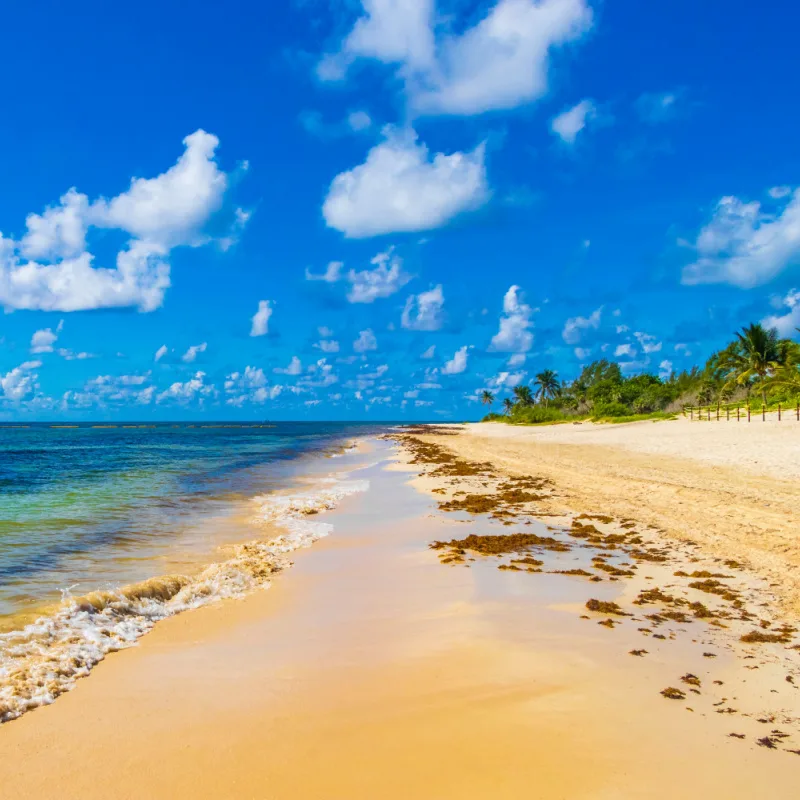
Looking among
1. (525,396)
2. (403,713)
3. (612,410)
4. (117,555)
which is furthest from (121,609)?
(525,396)

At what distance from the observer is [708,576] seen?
25.7ft

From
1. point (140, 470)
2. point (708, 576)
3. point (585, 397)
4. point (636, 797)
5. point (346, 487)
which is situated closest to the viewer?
point (636, 797)

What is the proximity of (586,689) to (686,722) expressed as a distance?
0.80 m

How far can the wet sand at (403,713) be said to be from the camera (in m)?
3.56

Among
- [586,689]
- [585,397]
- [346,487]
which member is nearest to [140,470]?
[346,487]

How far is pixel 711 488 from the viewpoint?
49.7 feet

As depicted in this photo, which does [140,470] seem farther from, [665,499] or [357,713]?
[357,713]

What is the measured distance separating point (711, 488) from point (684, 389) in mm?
77582

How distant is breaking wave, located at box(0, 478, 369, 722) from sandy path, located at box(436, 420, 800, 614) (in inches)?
292

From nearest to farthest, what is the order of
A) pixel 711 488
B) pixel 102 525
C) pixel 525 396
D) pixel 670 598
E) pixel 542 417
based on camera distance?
pixel 670 598
pixel 102 525
pixel 711 488
pixel 542 417
pixel 525 396

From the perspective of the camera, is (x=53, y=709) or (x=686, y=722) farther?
(x=53, y=709)

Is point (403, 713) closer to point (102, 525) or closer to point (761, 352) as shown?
point (102, 525)

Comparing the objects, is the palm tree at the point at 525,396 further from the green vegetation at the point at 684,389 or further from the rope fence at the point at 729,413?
the rope fence at the point at 729,413

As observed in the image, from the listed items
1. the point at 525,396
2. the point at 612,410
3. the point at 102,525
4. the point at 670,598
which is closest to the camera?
the point at 670,598
